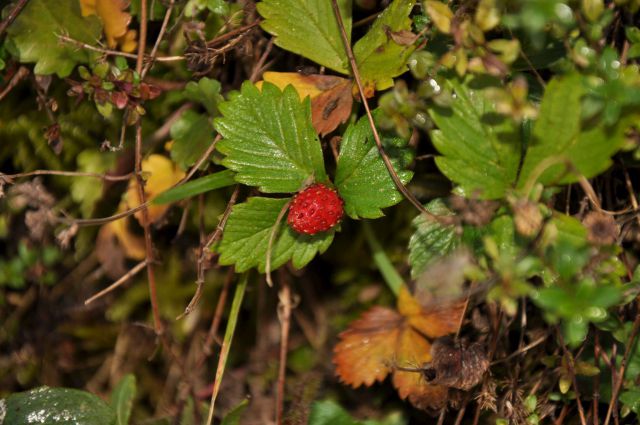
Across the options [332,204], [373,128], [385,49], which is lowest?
[332,204]

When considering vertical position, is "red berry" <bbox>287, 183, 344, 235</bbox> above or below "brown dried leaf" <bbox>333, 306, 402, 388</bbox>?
above

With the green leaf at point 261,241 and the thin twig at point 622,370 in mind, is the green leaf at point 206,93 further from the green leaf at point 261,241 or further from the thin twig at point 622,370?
the thin twig at point 622,370

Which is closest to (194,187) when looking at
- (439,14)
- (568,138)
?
(439,14)

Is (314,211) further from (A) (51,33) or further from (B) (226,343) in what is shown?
(A) (51,33)

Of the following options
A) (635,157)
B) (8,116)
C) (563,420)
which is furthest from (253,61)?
(563,420)

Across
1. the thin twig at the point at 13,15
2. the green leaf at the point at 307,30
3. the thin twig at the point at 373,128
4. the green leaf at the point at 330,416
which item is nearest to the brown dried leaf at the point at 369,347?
the green leaf at the point at 330,416

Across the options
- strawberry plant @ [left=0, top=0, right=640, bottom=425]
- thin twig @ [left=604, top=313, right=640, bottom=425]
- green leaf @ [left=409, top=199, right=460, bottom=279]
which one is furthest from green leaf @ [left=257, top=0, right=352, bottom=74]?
thin twig @ [left=604, top=313, right=640, bottom=425]

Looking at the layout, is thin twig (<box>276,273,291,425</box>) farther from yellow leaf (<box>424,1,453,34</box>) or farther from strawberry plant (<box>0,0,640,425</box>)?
yellow leaf (<box>424,1,453,34</box>)
